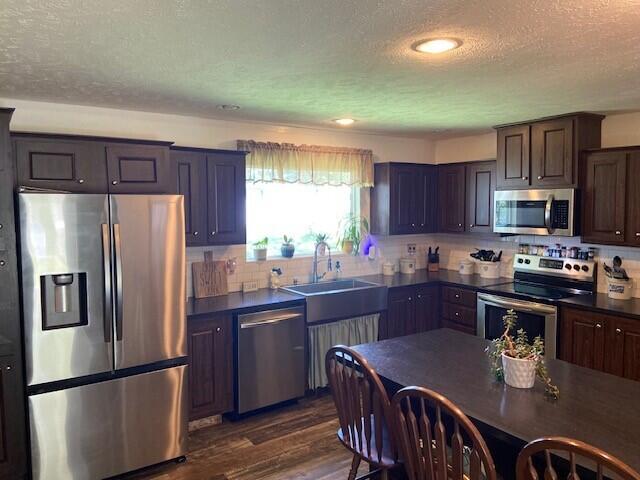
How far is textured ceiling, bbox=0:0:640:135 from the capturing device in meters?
1.89

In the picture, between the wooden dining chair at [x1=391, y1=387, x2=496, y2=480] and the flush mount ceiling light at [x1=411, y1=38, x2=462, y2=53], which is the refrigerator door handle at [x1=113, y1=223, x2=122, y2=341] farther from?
the flush mount ceiling light at [x1=411, y1=38, x2=462, y2=53]

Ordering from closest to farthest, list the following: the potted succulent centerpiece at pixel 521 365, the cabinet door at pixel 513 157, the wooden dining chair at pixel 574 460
A: 1. the wooden dining chair at pixel 574 460
2. the potted succulent centerpiece at pixel 521 365
3. the cabinet door at pixel 513 157

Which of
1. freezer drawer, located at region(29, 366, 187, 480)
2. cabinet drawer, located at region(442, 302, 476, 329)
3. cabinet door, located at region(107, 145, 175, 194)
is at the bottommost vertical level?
freezer drawer, located at region(29, 366, 187, 480)

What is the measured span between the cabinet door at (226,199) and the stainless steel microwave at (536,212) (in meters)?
2.44

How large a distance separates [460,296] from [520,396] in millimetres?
2924

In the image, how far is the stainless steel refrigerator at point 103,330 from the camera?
2881 mm

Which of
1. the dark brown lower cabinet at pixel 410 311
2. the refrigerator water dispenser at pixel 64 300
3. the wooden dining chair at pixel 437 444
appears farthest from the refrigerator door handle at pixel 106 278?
the dark brown lower cabinet at pixel 410 311

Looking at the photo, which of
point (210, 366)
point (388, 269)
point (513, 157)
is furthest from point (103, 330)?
point (513, 157)

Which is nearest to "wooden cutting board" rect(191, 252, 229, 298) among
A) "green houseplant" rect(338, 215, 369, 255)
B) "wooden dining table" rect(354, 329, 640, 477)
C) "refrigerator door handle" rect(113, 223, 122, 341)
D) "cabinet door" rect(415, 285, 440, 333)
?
"refrigerator door handle" rect(113, 223, 122, 341)

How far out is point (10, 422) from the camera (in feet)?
9.47

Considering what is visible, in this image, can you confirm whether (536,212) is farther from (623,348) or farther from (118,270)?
(118,270)

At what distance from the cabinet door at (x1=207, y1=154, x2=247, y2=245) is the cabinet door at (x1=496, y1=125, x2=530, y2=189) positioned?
2411 millimetres

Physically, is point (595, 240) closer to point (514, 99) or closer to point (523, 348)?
point (514, 99)

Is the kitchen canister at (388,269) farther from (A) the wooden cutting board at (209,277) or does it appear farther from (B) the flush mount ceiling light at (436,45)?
(B) the flush mount ceiling light at (436,45)
